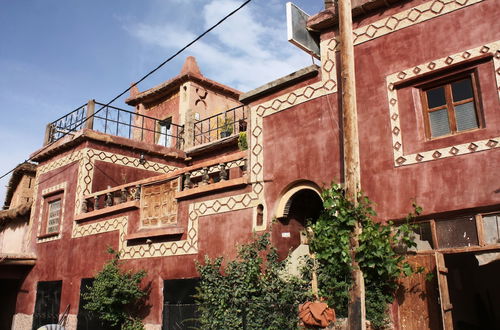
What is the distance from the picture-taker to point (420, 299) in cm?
742

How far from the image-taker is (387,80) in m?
8.50

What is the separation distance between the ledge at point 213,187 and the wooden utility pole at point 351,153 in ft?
10.7

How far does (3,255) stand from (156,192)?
277 inches

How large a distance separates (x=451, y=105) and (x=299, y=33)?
3.69m

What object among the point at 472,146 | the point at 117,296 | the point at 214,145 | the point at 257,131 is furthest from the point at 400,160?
the point at 117,296

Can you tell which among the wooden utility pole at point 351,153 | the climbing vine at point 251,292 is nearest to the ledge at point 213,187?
the climbing vine at point 251,292

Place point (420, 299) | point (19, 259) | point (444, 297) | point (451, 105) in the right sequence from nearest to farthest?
point (444, 297) < point (420, 299) < point (451, 105) < point (19, 259)

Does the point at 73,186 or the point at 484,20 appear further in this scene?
the point at 73,186

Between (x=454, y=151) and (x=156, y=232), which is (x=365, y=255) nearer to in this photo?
(x=454, y=151)

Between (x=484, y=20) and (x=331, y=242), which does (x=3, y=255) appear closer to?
(x=331, y=242)

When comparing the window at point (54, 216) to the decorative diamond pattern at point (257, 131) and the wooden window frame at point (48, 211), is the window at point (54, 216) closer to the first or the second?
the wooden window frame at point (48, 211)

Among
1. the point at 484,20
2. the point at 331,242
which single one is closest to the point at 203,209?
the point at 331,242

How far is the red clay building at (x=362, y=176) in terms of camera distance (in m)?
7.38

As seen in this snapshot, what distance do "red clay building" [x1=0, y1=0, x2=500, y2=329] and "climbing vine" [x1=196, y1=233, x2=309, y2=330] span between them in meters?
0.48
